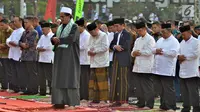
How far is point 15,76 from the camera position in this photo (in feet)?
58.4

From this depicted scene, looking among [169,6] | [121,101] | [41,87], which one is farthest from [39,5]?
[121,101]

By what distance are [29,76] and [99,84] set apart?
2.82 metres

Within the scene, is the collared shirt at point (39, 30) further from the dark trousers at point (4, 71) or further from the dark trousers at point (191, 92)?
the dark trousers at point (191, 92)

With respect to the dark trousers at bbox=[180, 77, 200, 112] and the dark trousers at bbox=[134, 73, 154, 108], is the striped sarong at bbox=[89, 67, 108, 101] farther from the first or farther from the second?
the dark trousers at bbox=[180, 77, 200, 112]

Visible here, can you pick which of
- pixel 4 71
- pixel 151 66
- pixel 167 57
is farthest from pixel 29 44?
pixel 167 57

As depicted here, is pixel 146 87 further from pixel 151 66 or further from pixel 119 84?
pixel 119 84

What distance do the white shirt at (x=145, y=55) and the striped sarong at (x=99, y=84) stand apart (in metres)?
0.97

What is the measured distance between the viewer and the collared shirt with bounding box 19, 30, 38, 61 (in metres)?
16.6

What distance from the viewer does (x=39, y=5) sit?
44094 mm

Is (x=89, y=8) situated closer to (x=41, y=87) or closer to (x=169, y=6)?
(x=169, y=6)

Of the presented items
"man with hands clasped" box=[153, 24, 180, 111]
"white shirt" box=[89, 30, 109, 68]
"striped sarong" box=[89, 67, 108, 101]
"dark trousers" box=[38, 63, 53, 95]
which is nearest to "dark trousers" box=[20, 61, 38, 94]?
"dark trousers" box=[38, 63, 53, 95]

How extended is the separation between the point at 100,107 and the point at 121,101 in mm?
643

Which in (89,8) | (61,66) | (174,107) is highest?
(89,8)

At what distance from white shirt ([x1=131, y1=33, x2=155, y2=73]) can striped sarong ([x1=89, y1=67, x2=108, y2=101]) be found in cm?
97
